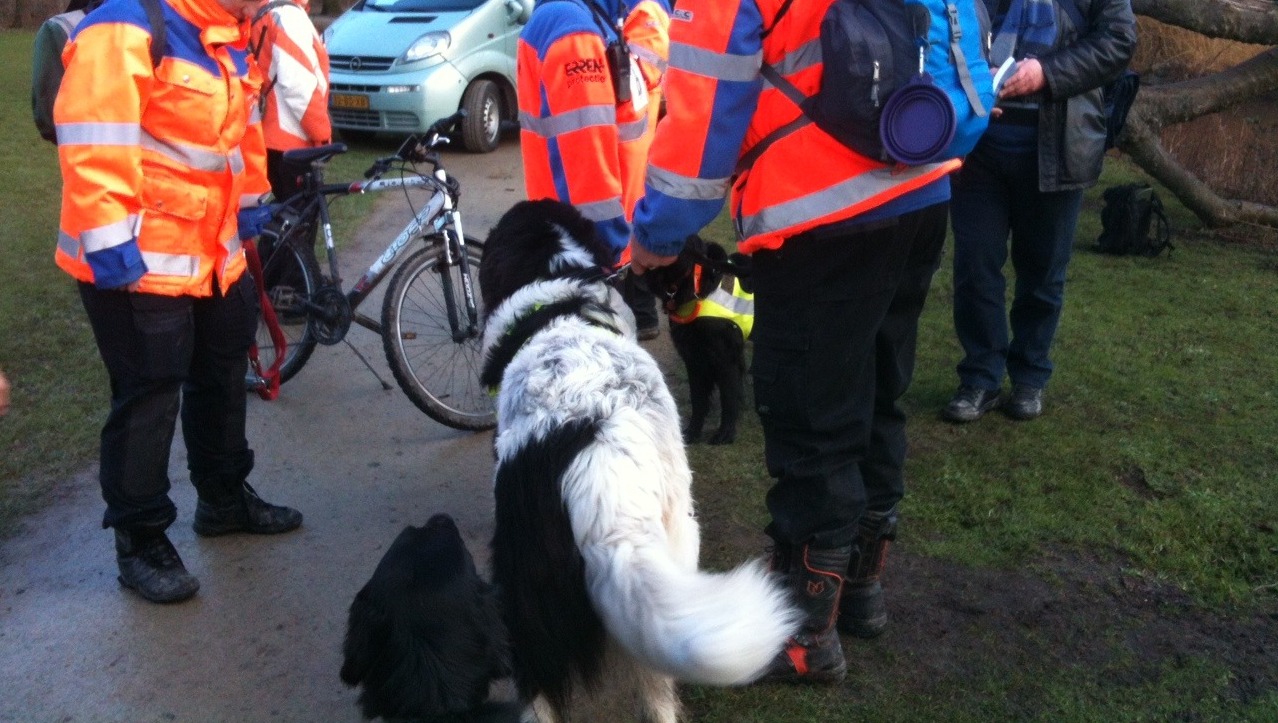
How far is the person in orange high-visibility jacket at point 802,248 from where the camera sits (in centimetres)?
259

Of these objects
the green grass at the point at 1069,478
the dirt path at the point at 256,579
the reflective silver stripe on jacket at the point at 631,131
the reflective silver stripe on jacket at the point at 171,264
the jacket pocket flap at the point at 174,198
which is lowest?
the dirt path at the point at 256,579

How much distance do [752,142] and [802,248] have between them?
1.00ft

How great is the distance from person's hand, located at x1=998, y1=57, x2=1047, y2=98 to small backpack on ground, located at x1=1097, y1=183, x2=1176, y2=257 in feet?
12.4

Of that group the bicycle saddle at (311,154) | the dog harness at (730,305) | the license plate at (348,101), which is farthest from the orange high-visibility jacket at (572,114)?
the license plate at (348,101)

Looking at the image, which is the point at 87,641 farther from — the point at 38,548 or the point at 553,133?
the point at 553,133

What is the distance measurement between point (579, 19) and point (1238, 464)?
10.9ft

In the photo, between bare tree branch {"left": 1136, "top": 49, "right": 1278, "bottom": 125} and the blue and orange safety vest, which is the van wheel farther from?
the blue and orange safety vest

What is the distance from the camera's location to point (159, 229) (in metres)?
3.29

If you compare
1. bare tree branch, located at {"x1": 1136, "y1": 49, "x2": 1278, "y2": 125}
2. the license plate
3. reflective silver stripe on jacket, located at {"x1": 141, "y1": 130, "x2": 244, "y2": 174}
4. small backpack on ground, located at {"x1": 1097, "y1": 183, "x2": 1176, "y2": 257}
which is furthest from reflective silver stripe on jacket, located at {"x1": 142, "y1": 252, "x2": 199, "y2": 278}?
the license plate

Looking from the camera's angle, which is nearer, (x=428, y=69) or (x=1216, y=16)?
(x=1216, y=16)

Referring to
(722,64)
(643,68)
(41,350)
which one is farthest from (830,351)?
(41,350)

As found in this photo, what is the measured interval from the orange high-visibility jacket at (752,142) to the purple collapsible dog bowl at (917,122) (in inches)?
4.3

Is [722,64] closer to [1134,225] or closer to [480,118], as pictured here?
[1134,225]

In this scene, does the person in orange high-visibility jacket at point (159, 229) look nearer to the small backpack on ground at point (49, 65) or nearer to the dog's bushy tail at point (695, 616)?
the small backpack on ground at point (49, 65)
